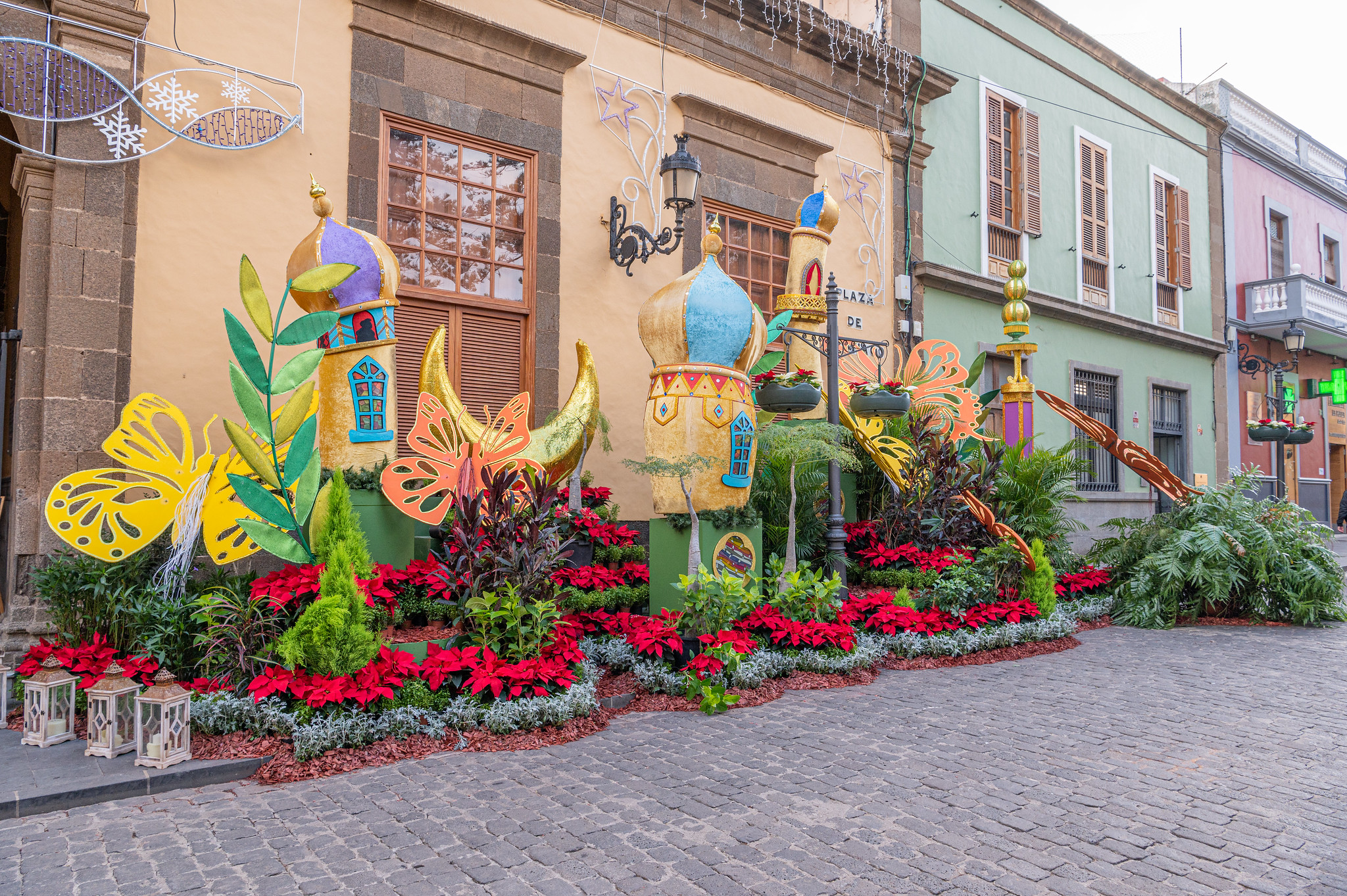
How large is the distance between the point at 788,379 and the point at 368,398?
331 cm

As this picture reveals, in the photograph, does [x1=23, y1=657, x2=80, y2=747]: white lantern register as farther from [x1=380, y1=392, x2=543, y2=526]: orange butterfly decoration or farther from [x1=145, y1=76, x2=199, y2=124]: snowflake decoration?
[x1=145, y1=76, x2=199, y2=124]: snowflake decoration

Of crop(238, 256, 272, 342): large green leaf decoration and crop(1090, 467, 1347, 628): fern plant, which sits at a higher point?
crop(238, 256, 272, 342): large green leaf decoration

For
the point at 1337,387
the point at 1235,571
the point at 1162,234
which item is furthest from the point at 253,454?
the point at 1337,387

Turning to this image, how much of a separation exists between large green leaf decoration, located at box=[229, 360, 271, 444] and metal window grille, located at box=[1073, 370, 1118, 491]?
1290 centimetres

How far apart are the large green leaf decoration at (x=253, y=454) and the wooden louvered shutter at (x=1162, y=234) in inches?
640

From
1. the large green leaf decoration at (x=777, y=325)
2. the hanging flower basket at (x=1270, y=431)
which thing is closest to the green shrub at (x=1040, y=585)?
the large green leaf decoration at (x=777, y=325)

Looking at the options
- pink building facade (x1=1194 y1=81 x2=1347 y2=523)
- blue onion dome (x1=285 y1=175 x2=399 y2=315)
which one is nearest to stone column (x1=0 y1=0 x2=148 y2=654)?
blue onion dome (x1=285 y1=175 x2=399 y2=315)

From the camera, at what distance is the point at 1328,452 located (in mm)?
21859

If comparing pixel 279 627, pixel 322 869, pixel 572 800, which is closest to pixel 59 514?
pixel 279 627

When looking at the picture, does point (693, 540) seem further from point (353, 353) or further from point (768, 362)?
point (353, 353)

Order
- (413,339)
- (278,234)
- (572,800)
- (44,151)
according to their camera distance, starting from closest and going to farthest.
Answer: (572,800)
(44,151)
(278,234)
(413,339)

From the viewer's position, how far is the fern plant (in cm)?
863

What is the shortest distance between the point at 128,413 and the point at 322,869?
3.42 meters

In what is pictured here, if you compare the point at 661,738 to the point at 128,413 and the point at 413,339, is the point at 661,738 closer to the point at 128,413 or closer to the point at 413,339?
the point at 128,413
